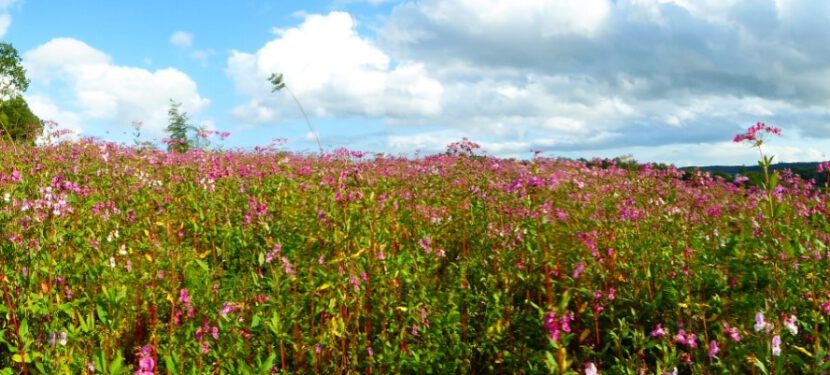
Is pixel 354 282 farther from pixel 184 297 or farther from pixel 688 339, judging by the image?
pixel 688 339

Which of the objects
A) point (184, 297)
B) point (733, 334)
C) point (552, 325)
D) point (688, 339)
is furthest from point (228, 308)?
point (733, 334)

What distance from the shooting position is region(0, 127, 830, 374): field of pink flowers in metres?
2.99

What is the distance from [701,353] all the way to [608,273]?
99cm

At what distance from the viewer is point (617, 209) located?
17.4ft

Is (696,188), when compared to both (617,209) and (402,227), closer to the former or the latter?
(617,209)

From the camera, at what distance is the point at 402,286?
13.5 ft

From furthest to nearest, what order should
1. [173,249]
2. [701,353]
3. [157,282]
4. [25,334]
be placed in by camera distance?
1. [157,282]
2. [173,249]
3. [701,353]
4. [25,334]

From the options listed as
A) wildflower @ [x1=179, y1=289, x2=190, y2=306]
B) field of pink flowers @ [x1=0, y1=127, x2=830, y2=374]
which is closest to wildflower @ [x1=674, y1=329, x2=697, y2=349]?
field of pink flowers @ [x1=0, y1=127, x2=830, y2=374]

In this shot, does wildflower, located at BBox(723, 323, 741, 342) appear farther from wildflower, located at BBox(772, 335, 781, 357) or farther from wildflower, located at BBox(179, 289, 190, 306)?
wildflower, located at BBox(179, 289, 190, 306)

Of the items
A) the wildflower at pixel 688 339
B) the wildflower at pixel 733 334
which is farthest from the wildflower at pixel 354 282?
the wildflower at pixel 733 334

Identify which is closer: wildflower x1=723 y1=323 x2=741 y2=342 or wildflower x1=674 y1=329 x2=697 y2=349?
wildflower x1=723 y1=323 x2=741 y2=342

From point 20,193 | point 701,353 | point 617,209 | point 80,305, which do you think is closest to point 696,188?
point 617,209

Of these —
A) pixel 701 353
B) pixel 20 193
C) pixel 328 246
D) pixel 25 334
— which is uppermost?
pixel 20 193

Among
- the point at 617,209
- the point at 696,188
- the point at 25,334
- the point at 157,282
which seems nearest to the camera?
the point at 25,334
